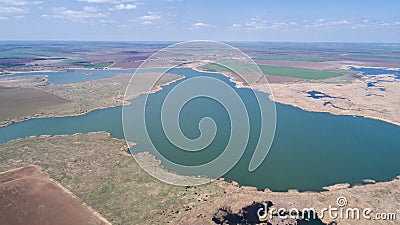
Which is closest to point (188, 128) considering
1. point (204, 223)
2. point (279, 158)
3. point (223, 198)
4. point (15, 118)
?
point (279, 158)

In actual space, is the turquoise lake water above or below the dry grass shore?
above

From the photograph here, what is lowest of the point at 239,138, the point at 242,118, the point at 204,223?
the point at 204,223

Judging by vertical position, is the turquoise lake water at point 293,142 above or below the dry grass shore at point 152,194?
above

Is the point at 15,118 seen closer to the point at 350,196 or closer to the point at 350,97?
the point at 350,196

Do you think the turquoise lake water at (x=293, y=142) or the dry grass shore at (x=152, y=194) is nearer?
the dry grass shore at (x=152, y=194)

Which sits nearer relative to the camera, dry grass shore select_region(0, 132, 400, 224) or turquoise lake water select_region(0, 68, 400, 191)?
dry grass shore select_region(0, 132, 400, 224)

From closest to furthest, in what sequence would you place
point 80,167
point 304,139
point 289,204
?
point 289,204
point 80,167
point 304,139

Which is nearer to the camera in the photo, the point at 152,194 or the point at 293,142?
the point at 152,194

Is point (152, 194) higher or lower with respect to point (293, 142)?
lower
